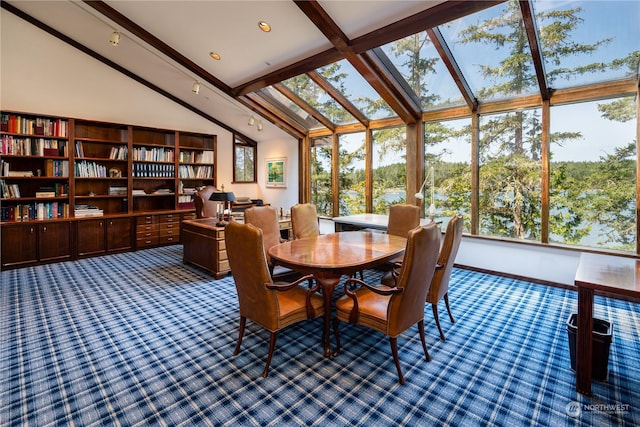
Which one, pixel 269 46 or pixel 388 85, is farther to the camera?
pixel 388 85

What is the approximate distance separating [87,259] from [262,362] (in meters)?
4.51

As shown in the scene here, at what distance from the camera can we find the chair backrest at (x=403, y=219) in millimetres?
3854

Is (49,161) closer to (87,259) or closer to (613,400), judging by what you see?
(87,259)

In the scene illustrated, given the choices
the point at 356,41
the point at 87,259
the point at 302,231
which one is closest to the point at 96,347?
the point at 302,231

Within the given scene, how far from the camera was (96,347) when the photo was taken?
258 centimetres

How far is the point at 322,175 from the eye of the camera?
22.5 ft

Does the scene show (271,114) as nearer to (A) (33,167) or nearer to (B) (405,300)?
(A) (33,167)

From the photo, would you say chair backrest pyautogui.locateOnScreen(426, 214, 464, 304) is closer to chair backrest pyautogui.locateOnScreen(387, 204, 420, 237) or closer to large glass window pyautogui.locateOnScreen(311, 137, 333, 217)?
chair backrest pyautogui.locateOnScreen(387, 204, 420, 237)

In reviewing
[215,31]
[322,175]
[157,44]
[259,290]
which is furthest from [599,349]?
[157,44]

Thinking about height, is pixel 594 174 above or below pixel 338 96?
below

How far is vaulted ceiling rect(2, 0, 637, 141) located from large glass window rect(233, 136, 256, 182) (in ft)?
3.95

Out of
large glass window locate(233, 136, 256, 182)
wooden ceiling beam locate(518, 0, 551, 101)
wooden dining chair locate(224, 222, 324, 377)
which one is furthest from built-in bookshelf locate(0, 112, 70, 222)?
wooden ceiling beam locate(518, 0, 551, 101)

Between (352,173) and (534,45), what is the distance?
3501 millimetres

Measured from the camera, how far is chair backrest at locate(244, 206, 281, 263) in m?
3.50
